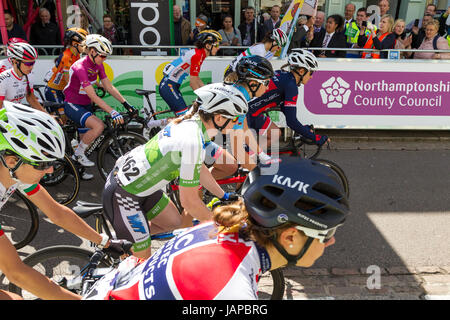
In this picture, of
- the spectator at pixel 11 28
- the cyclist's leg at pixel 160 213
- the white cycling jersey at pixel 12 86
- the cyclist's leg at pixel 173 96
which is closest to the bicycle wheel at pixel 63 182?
the white cycling jersey at pixel 12 86

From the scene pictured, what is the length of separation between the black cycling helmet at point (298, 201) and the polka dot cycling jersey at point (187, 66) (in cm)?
532

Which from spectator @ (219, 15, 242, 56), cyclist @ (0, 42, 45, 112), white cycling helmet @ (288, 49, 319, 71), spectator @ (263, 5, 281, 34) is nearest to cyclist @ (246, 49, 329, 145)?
white cycling helmet @ (288, 49, 319, 71)

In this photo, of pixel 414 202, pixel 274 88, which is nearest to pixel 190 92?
pixel 274 88

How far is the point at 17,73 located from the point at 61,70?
144cm

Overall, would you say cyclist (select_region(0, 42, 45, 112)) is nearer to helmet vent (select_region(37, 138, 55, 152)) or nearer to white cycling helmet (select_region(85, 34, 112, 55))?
white cycling helmet (select_region(85, 34, 112, 55))

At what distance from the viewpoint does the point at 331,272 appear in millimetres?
4223

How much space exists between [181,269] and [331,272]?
3056 millimetres

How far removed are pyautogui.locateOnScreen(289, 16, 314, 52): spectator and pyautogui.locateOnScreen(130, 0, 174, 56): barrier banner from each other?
296 centimetres

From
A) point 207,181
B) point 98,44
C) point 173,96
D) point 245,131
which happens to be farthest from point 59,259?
point 173,96

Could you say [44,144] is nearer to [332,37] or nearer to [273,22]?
[332,37]

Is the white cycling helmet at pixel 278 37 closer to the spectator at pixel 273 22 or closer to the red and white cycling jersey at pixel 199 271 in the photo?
the spectator at pixel 273 22

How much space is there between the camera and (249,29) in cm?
1095
